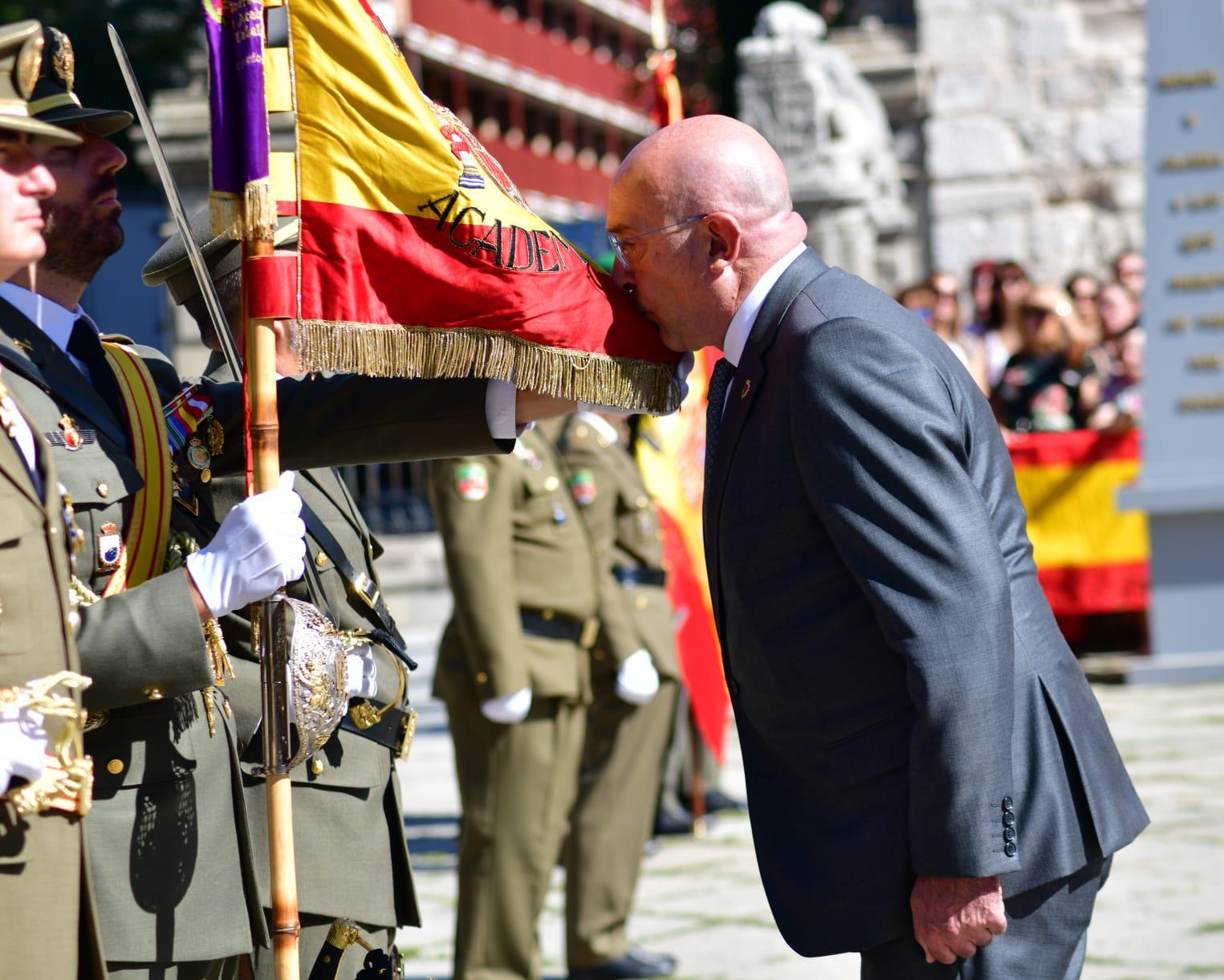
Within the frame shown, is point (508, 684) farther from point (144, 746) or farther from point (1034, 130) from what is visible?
point (1034, 130)

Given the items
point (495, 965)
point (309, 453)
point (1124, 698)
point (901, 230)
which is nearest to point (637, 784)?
point (495, 965)

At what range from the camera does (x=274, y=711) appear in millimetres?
2971

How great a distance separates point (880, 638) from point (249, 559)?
96 cm

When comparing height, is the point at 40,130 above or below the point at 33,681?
above

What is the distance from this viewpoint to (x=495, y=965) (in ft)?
17.4

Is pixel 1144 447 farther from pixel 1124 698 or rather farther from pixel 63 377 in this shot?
pixel 63 377

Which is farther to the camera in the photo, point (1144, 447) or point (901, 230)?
point (901, 230)

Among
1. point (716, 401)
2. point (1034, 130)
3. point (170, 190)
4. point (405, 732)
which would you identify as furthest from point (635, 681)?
point (1034, 130)

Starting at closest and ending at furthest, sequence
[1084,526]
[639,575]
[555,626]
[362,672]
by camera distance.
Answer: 1. [362,672]
2. [555,626]
3. [639,575]
4. [1084,526]

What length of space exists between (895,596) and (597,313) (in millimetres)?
733

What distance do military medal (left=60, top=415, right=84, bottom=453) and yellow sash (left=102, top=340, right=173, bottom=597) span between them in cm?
11

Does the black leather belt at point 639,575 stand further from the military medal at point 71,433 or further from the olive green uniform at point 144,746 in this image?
the military medal at point 71,433

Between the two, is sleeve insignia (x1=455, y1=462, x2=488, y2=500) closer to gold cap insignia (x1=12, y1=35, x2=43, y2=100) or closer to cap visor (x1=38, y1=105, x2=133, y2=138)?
cap visor (x1=38, y1=105, x2=133, y2=138)

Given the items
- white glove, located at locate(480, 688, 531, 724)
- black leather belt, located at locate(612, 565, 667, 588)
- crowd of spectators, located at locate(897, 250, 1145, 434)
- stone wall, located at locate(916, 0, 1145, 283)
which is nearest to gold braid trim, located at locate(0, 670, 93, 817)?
white glove, located at locate(480, 688, 531, 724)
